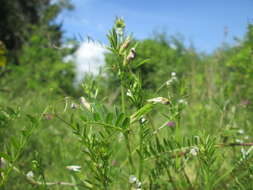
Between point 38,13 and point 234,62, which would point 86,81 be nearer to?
point 234,62

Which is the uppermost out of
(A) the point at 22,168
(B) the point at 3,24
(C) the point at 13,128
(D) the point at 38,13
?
(D) the point at 38,13

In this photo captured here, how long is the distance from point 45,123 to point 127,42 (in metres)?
1.57

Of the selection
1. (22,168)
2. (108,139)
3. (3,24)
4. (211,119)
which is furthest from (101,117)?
(3,24)

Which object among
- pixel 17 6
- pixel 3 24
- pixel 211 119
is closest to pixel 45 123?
pixel 211 119

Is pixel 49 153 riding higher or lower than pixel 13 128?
lower

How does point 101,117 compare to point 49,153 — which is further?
point 49,153

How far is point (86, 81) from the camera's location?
0.75m

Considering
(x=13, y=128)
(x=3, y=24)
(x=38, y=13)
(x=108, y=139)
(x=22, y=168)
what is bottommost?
(x=22, y=168)

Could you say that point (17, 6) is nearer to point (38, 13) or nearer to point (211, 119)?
point (38, 13)

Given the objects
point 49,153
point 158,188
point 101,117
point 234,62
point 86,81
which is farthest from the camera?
point 234,62

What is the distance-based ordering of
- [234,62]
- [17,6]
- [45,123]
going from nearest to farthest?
[45,123] → [234,62] → [17,6]

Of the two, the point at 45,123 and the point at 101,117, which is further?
the point at 45,123

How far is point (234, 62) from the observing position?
2.63 m

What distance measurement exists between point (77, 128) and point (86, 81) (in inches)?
7.0
